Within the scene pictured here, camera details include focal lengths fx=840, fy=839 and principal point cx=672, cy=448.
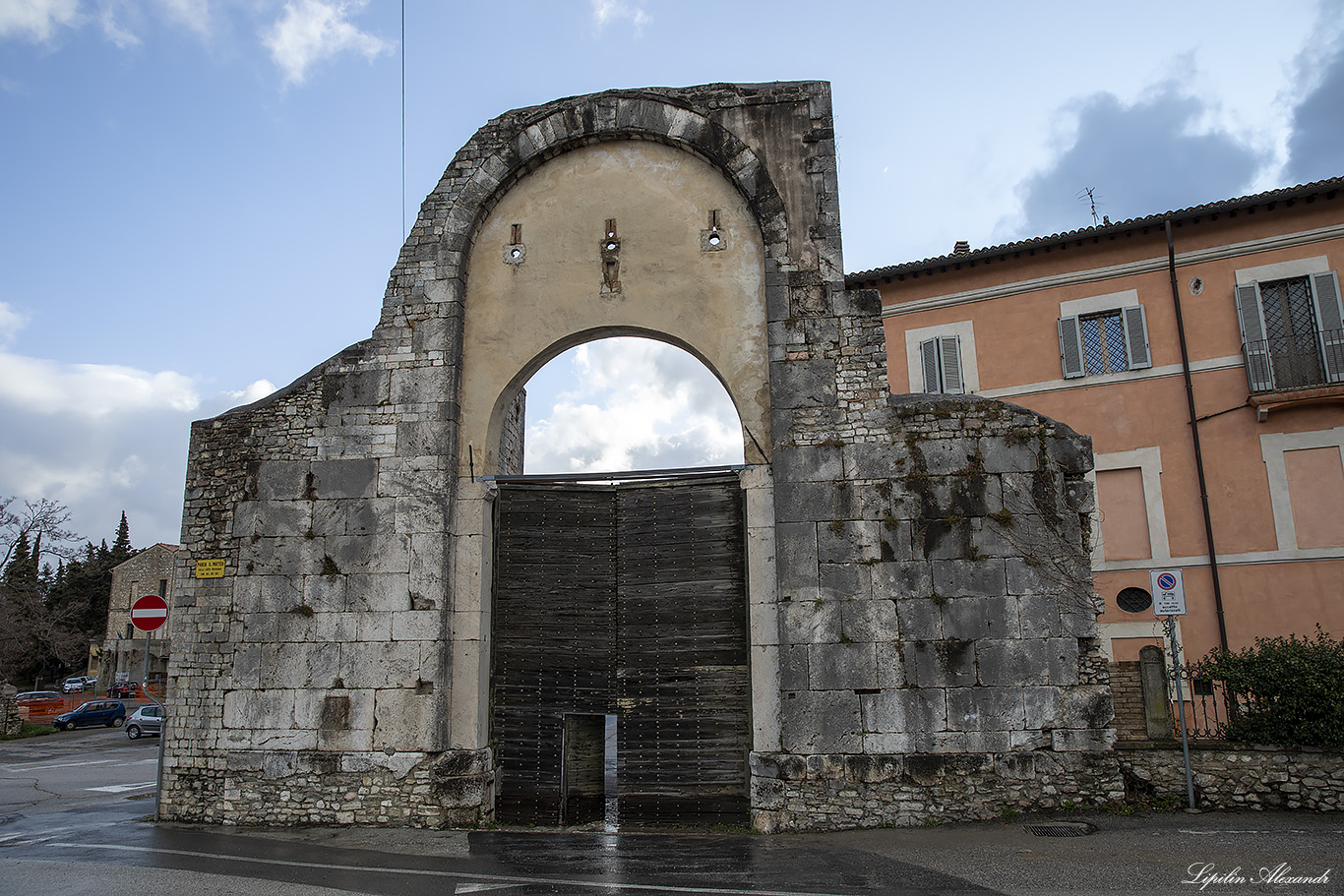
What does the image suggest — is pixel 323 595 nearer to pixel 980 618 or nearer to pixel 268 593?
pixel 268 593

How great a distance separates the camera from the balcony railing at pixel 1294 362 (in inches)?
554

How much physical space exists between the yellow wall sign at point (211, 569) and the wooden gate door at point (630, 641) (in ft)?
10.4

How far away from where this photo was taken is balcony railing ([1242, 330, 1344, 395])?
14.1 metres

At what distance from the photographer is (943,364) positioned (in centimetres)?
1694

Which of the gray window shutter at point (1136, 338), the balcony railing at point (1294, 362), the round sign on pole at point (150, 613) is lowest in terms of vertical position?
the round sign on pole at point (150, 613)

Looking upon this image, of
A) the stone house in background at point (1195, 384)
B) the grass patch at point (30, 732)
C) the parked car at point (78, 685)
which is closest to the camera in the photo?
the stone house in background at point (1195, 384)

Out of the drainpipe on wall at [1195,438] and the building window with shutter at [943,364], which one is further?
the building window with shutter at [943,364]

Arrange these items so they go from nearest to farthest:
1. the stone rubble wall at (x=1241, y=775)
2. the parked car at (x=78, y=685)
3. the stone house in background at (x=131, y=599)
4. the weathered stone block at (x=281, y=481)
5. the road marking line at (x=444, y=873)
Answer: the road marking line at (x=444, y=873)
the stone rubble wall at (x=1241, y=775)
the weathered stone block at (x=281, y=481)
the parked car at (x=78, y=685)
the stone house in background at (x=131, y=599)

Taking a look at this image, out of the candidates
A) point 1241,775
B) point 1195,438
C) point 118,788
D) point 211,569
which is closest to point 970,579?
point 1241,775

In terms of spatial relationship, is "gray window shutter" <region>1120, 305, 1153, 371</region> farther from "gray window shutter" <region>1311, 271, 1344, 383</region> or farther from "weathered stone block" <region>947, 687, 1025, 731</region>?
"weathered stone block" <region>947, 687, 1025, 731</region>

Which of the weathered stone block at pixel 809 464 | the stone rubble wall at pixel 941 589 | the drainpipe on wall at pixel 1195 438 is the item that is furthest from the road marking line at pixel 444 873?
the drainpipe on wall at pixel 1195 438

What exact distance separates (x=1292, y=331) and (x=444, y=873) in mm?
15705

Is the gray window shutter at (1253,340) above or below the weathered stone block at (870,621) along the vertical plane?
above

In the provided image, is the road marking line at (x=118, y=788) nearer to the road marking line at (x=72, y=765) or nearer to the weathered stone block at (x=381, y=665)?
the road marking line at (x=72, y=765)
